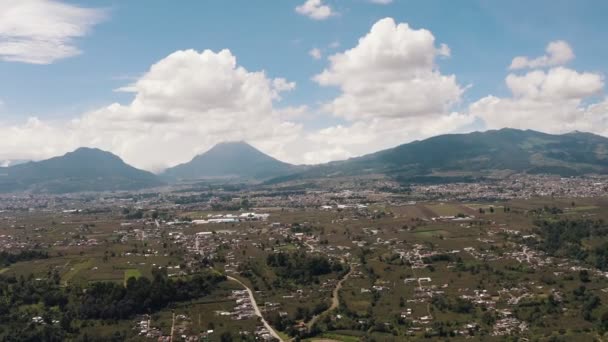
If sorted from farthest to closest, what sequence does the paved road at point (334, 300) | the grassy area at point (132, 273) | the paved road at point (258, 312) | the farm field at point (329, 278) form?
1. the grassy area at point (132, 273)
2. the paved road at point (334, 300)
3. the farm field at point (329, 278)
4. the paved road at point (258, 312)

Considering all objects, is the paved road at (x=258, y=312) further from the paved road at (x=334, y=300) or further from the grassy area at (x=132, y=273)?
the grassy area at (x=132, y=273)

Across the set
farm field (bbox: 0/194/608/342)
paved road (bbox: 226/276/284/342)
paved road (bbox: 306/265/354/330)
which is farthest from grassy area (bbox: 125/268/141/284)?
paved road (bbox: 306/265/354/330)

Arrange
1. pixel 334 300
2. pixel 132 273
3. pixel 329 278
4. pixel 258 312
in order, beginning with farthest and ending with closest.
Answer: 1. pixel 132 273
2. pixel 329 278
3. pixel 334 300
4. pixel 258 312

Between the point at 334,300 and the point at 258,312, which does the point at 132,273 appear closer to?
the point at 258,312

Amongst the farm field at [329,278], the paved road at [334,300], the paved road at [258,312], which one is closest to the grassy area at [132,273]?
the farm field at [329,278]

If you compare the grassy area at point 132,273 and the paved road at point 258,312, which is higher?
the grassy area at point 132,273

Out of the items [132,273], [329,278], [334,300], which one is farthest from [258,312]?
[132,273]

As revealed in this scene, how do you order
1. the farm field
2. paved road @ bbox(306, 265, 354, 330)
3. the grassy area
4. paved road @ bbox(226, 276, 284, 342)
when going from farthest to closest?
the grassy area
paved road @ bbox(306, 265, 354, 330)
the farm field
paved road @ bbox(226, 276, 284, 342)

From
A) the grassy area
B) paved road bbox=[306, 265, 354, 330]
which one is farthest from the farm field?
the grassy area

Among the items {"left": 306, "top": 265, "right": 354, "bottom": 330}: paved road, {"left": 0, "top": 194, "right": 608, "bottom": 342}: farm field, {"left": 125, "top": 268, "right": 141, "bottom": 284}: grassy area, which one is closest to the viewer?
{"left": 0, "top": 194, "right": 608, "bottom": 342}: farm field

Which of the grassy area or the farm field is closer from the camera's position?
the farm field

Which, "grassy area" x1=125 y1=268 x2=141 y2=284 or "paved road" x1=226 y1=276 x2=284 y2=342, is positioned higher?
"grassy area" x1=125 y1=268 x2=141 y2=284

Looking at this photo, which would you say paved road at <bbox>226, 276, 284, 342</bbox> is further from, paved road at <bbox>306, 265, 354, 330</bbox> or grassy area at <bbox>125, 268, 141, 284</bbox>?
grassy area at <bbox>125, 268, 141, 284</bbox>
